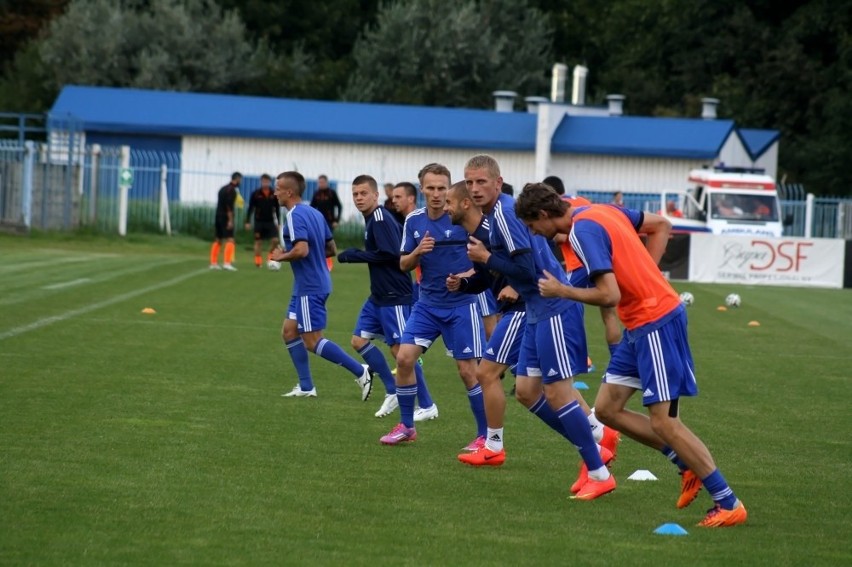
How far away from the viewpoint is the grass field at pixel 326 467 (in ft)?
23.1

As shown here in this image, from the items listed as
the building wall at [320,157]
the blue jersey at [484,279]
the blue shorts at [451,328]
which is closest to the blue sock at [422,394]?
the blue shorts at [451,328]

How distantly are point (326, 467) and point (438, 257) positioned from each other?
2011 mm

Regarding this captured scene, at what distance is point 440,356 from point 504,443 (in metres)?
6.15

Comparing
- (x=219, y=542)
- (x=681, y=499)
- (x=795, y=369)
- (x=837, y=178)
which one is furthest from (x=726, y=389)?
(x=837, y=178)

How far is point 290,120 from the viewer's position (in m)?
47.5

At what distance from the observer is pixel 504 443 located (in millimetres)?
10688

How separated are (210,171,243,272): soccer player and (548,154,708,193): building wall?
61.1 feet

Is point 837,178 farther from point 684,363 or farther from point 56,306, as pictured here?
point 684,363

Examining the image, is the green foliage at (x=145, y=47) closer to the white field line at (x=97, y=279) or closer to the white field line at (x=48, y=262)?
the white field line at (x=48, y=262)

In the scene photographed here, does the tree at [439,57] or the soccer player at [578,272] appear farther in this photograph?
the tree at [439,57]

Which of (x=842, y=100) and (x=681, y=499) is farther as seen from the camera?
(x=842, y=100)

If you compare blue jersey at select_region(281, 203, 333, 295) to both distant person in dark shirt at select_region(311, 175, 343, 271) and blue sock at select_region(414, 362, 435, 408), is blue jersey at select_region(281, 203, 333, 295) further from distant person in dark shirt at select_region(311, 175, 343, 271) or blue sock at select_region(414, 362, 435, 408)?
distant person in dark shirt at select_region(311, 175, 343, 271)

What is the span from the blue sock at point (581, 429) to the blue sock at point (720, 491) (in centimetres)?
91

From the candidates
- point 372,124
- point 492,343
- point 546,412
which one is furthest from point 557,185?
point 372,124
